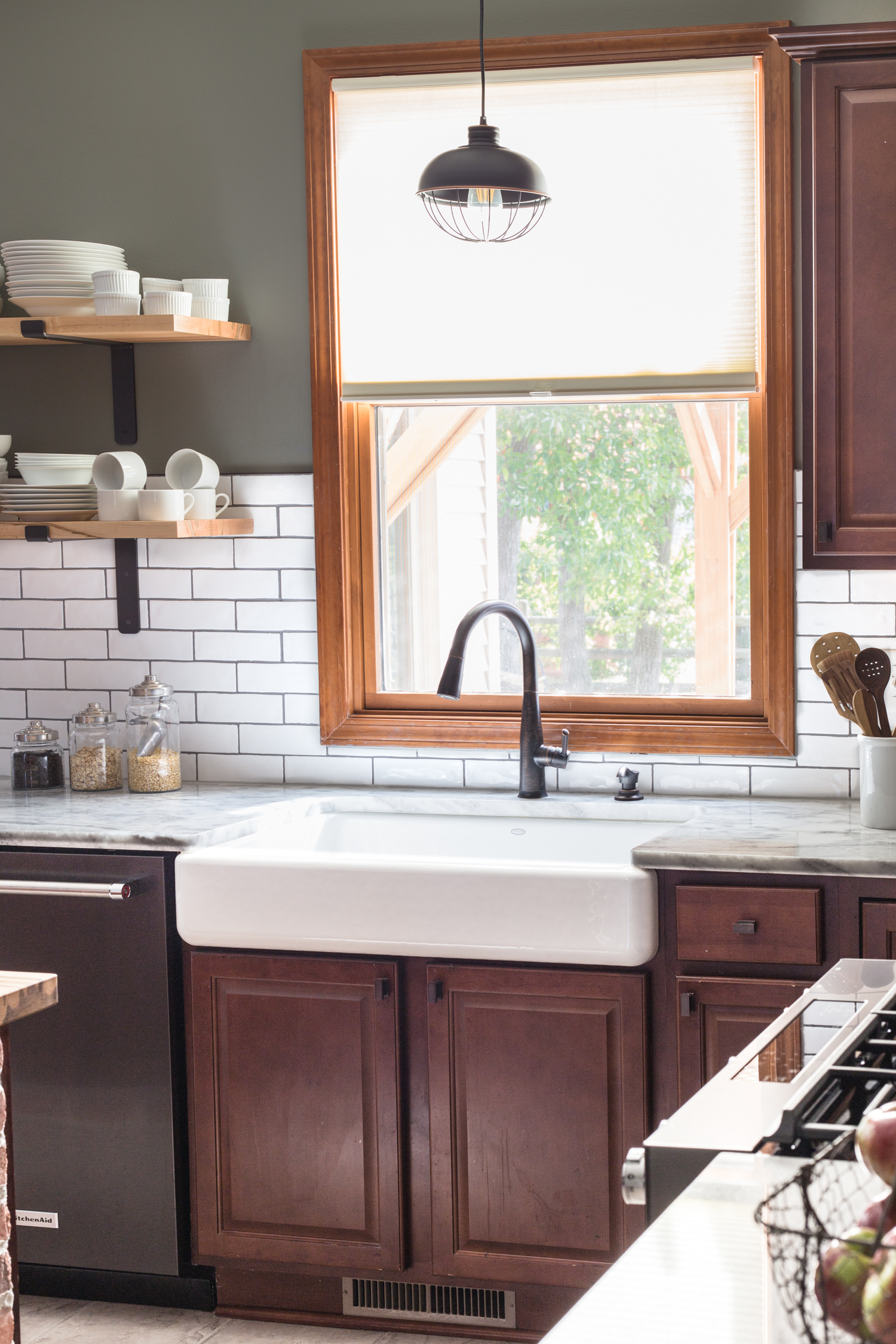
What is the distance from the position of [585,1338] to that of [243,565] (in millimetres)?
2990

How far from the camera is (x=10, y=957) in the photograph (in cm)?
319

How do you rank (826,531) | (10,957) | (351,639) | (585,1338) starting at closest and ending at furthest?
1. (585,1338)
2. (826,531)
3. (10,957)
4. (351,639)

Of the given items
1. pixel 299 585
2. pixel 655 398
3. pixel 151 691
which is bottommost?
pixel 151 691

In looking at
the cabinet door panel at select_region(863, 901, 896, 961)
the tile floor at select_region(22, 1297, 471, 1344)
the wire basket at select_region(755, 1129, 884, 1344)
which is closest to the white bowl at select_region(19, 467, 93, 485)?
the tile floor at select_region(22, 1297, 471, 1344)

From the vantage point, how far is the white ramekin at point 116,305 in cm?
349

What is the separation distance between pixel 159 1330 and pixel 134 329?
2233 millimetres

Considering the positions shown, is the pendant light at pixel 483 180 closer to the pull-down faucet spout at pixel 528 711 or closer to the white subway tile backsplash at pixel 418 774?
the pull-down faucet spout at pixel 528 711

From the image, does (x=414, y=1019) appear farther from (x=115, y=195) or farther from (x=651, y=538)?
(x=115, y=195)

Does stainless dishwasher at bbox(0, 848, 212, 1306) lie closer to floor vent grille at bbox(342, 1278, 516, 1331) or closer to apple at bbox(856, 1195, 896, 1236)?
floor vent grille at bbox(342, 1278, 516, 1331)

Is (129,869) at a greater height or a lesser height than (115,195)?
lesser

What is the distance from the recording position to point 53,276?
141 inches

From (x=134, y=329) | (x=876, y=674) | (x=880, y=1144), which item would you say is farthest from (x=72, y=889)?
(x=880, y=1144)

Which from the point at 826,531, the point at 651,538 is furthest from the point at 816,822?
the point at 651,538

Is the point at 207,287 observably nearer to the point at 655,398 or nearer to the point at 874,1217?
the point at 655,398
